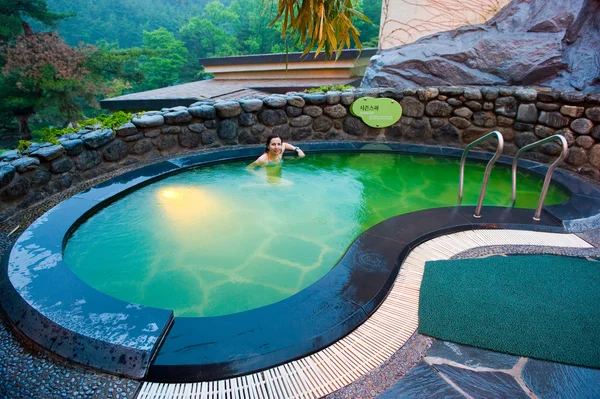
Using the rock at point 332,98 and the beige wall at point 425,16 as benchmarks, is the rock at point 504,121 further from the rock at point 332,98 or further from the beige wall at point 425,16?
the rock at point 332,98

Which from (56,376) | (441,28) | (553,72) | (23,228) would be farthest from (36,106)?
(553,72)

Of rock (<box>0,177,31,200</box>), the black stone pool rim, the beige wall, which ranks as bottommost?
the black stone pool rim

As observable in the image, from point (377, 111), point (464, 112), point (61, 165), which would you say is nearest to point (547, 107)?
point (464, 112)

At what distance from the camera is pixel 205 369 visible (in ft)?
5.44

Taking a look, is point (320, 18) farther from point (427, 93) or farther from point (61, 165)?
point (427, 93)

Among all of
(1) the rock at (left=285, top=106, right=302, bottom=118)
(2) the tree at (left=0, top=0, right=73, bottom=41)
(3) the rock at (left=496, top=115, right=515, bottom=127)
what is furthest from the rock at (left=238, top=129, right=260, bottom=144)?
(2) the tree at (left=0, top=0, right=73, bottom=41)

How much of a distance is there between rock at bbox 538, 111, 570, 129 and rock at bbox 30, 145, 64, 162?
5.99m

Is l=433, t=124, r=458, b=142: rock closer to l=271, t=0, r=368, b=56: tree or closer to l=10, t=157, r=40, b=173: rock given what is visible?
l=271, t=0, r=368, b=56: tree

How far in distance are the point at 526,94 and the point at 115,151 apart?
5537 mm

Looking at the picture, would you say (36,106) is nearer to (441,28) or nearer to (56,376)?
(441,28)

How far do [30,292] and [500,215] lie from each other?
3673 mm

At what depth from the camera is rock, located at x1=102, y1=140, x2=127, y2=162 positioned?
4.16 meters

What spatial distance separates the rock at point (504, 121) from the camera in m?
5.14

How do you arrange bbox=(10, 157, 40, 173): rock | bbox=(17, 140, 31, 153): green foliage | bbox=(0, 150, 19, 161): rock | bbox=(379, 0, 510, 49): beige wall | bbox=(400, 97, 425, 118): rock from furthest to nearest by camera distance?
bbox=(379, 0, 510, 49): beige wall, bbox=(400, 97, 425, 118): rock, bbox=(17, 140, 31, 153): green foliage, bbox=(0, 150, 19, 161): rock, bbox=(10, 157, 40, 173): rock
